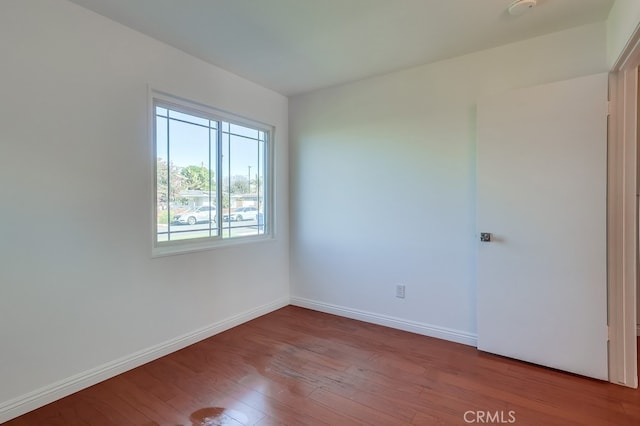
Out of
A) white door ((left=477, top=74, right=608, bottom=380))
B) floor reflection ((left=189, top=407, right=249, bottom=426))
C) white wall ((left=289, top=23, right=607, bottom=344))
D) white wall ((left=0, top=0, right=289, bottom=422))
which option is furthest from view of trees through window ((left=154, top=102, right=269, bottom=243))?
white door ((left=477, top=74, right=608, bottom=380))

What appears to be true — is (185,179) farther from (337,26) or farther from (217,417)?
(217,417)

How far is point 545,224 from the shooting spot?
7.47ft

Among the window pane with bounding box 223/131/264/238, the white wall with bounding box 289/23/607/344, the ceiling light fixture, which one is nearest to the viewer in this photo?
the ceiling light fixture

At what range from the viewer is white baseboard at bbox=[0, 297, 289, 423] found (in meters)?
1.83

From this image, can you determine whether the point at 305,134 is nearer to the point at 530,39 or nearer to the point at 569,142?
the point at 530,39

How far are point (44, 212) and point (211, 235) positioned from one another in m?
1.29

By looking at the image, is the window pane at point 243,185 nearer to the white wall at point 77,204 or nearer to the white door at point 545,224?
the white wall at point 77,204

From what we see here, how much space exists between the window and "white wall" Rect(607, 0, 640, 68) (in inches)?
114

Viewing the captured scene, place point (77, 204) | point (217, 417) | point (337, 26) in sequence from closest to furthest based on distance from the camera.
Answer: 1. point (217, 417)
2. point (77, 204)
3. point (337, 26)

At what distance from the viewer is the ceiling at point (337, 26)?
2.01 meters

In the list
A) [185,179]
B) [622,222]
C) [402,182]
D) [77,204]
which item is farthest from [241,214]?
[622,222]

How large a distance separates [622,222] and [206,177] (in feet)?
10.4

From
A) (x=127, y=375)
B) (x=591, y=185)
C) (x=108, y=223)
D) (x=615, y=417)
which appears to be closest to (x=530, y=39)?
(x=591, y=185)

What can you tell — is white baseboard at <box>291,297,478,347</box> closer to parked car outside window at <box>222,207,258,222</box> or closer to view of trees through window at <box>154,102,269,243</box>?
view of trees through window at <box>154,102,269,243</box>
